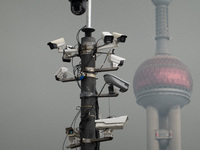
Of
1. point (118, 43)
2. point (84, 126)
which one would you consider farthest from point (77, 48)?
point (84, 126)

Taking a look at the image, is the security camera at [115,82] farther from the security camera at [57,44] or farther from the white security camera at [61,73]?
the security camera at [57,44]

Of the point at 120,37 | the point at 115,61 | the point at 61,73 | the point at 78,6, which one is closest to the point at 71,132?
the point at 61,73

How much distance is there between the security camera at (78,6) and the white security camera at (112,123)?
345cm

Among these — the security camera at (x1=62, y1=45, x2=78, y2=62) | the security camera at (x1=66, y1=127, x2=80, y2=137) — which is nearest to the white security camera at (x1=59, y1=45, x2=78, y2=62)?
the security camera at (x1=62, y1=45, x2=78, y2=62)

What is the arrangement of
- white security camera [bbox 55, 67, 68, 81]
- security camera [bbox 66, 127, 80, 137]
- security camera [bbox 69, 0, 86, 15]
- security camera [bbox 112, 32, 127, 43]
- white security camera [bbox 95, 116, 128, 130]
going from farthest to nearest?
1. white security camera [bbox 55, 67, 68, 81]
2. security camera [bbox 69, 0, 86, 15]
3. security camera [bbox 66, 127, 80, 137]
4. security camera [bbox 112, 32, 127, 43]
5. white security camera [bbox 95, 116, 128, 130]

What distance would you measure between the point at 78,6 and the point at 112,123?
12.5 ft

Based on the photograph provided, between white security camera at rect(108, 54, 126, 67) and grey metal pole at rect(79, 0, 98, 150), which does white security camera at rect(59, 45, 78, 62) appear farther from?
white security camera at rect(108, 54, 126, 67)

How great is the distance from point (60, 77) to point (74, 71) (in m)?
0.66

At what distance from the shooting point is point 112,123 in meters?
15.3

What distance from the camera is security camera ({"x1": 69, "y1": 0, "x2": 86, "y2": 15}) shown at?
16.2 m

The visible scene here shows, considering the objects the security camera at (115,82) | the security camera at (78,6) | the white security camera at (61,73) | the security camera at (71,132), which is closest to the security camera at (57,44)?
the white security camera at (61,73)

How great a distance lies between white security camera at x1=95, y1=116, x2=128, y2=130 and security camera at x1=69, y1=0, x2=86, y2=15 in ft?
11.3

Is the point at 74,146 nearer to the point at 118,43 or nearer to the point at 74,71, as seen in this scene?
the point at 74,71

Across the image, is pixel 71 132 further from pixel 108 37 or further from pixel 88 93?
pixel 108 37
